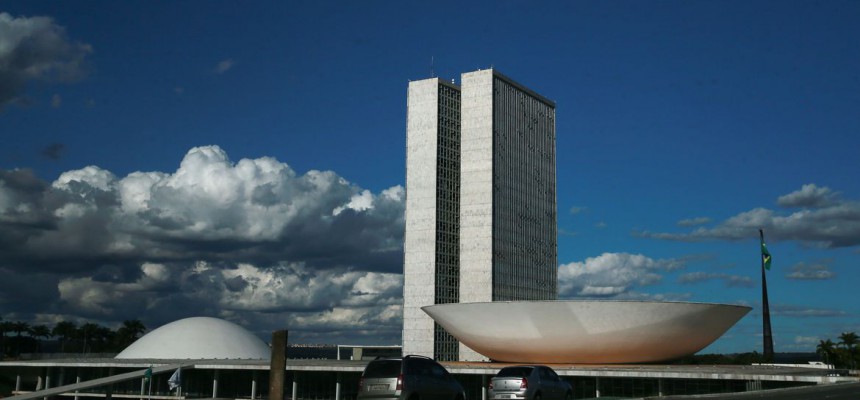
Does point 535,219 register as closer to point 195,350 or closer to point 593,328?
point 195,350

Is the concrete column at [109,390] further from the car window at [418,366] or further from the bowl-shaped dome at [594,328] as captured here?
the car window at [418,366]

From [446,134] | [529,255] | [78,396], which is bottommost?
[78,396]

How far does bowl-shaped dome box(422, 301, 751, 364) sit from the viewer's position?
67812 mm

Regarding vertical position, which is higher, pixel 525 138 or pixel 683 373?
pixel 525 138

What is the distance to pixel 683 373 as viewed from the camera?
55250 mm

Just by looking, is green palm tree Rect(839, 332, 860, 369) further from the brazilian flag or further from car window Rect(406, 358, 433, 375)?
car window Rect(406, 358, 433, 375)

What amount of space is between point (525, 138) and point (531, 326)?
73.7m

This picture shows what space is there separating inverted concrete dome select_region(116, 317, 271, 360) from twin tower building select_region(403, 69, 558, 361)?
2545cm

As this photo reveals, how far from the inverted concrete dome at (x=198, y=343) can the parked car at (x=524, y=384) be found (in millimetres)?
83188

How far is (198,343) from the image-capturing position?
109375 millimetres

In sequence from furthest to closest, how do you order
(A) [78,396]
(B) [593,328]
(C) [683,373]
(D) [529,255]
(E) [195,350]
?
(D) [529,255] < (E) [195,350] < (A) [78,396] < (B) [593,328] < (C) [683,373]

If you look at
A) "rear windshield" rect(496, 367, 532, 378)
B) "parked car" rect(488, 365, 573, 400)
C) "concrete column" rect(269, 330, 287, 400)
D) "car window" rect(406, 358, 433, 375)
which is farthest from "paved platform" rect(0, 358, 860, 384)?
"concrete column" rect(269, 330, 287, 400)

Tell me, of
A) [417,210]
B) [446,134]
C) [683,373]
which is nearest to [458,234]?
[417,210]

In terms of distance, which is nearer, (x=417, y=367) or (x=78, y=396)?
(x=417, y=367)
